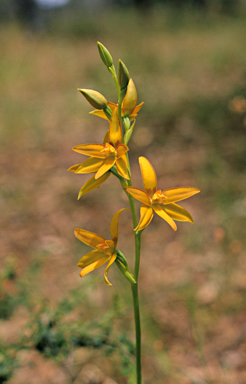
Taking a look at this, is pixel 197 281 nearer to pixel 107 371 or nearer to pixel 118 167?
pixel 107 371

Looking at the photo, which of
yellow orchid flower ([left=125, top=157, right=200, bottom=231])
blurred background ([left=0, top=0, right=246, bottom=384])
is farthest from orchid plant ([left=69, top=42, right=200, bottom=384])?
blurred background ([left=0, top=0, right=246, bottom=384])

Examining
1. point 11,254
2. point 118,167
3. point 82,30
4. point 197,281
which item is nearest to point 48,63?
point 82,30

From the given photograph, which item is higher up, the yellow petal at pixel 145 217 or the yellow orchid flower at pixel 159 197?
the yellow orchid flower at pixel 159 197

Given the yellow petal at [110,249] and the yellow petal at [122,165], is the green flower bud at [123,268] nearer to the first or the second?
the yellow petal at [110,249]

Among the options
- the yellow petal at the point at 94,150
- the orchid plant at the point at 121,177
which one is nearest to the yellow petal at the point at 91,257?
the orchid plant at the point at 121,177

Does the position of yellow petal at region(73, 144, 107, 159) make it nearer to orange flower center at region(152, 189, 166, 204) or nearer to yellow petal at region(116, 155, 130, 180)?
yellow petal at region(116, 155, 130, 180)

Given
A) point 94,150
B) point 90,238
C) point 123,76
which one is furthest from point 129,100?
point 90,238

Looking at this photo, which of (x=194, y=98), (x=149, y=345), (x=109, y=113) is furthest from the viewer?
(x=194, y=98)
